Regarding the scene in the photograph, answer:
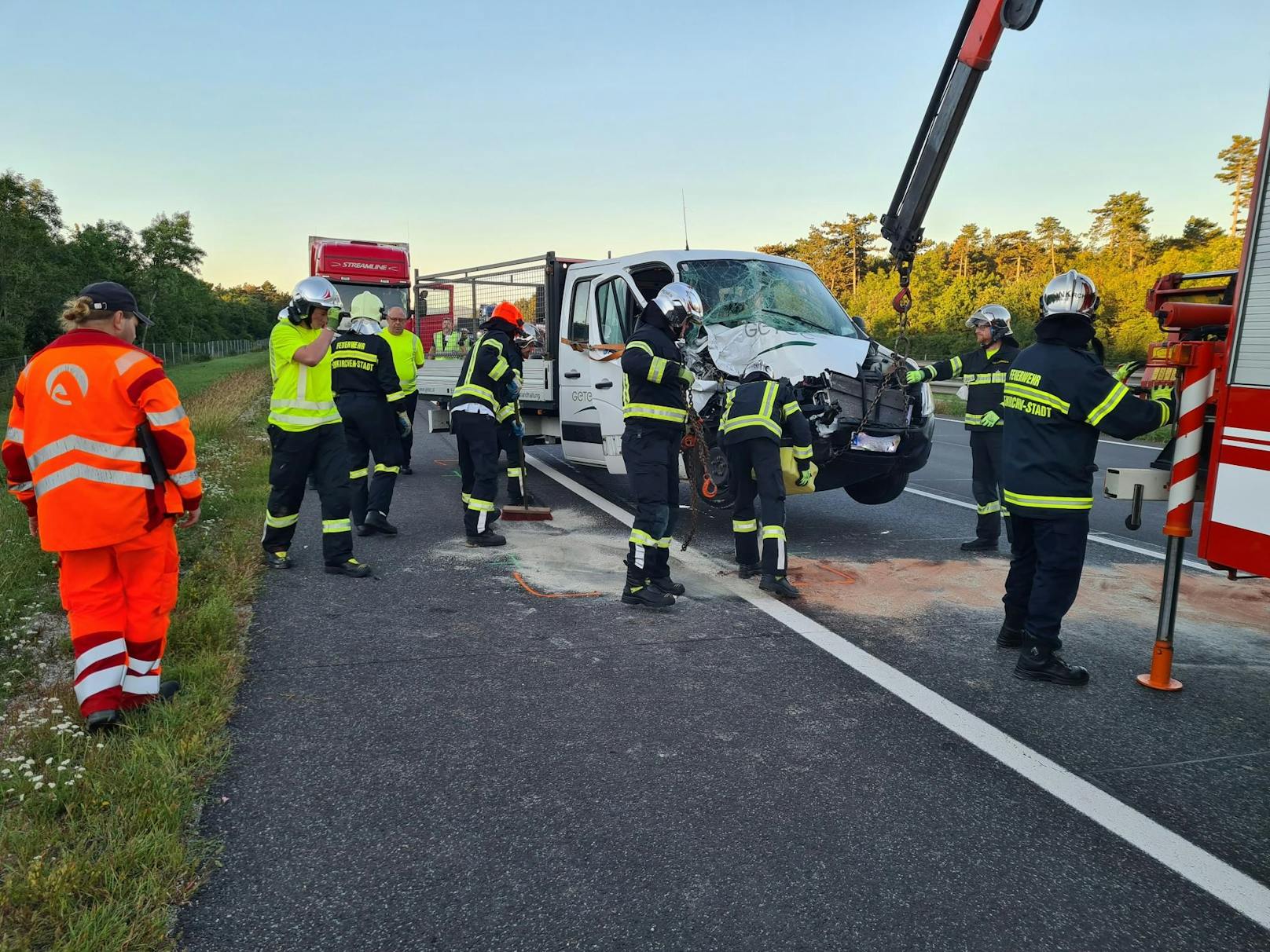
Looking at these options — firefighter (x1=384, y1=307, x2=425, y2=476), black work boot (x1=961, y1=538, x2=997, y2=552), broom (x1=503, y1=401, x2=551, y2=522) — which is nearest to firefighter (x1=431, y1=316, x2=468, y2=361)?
firefighter (x1=384, y1=307, x2=425, y2=476)

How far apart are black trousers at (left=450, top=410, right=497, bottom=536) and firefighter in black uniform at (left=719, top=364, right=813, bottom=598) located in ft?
6.55

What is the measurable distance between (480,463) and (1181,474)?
489cm

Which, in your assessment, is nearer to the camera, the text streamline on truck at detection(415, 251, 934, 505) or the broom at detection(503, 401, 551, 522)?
the text streamline on truck at detection(415, 251, 934, 505)

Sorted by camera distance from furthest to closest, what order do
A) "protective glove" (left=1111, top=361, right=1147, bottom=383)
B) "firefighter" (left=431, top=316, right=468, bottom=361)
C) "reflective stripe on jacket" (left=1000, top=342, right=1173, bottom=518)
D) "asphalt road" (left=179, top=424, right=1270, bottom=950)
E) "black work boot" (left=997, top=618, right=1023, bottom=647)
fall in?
"firefighter" (left=431, top=316, right=468, bottom=361), "black work boot" (left=997, top=618, right=1023, bottom=647), "protective glove" (left=1111, top=361, right=1147, bottom=383), "reflective stripe on jacket" (left=1000, top=342, right=1173, bottom=518), "asphalt road" (left=179, top=424, right=1270, bottom=950)

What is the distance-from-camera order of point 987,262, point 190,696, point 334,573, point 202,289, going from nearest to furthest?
point 190,696, point 334,573, point 987,262, point 202,289

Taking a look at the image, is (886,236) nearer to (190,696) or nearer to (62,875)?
(190,696)

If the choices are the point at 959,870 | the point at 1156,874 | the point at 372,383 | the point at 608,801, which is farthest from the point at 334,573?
the point at 1156,874

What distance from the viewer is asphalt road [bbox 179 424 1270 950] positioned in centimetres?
251

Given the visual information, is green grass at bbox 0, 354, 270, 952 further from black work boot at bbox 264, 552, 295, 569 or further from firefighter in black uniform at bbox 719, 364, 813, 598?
firefighter in black uniform at bbox 719, 364, 813, 598

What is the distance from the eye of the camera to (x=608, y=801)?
10.3 feet

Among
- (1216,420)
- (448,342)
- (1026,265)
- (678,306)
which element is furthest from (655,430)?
(1026,265)

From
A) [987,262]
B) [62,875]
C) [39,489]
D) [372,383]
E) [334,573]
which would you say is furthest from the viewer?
[987,262]

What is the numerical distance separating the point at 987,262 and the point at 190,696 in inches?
2468

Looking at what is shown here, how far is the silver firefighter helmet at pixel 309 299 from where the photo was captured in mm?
5973
